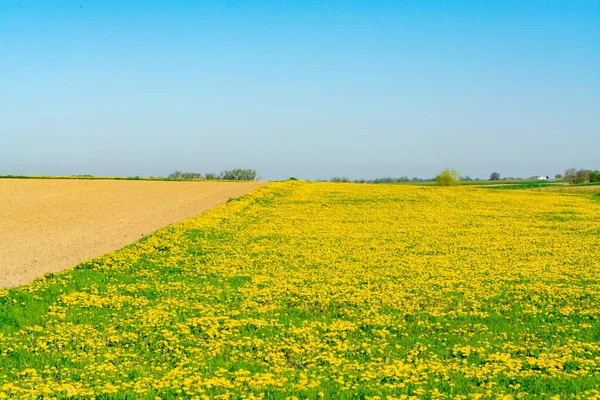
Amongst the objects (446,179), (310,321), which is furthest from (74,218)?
(446,179)

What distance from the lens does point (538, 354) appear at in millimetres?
11961

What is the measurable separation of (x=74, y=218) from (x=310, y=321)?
2636 cm

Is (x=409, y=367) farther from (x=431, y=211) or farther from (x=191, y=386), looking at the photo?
(x=431, y=211)

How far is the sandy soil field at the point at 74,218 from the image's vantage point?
22984mm

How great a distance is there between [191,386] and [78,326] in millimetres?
4785

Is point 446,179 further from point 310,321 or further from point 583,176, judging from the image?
point 310,321

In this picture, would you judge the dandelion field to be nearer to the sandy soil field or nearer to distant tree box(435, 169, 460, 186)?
the sandy soil field

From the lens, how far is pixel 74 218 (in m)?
36.2

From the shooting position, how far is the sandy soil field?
2298 centimetres

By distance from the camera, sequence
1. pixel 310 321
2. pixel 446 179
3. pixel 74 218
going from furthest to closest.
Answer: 1. pixel 446 179
2. pixel 74 218
3. pixel 310 321

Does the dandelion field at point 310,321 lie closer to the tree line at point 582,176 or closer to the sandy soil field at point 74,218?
the sandy soil field at point 74,218

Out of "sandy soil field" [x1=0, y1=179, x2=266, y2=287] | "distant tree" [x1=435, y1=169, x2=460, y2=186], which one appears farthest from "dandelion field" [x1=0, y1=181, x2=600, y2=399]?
"distant tree" [x1=435, y1=169, x2=460, y2=186]

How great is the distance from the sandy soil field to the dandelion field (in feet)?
7.10

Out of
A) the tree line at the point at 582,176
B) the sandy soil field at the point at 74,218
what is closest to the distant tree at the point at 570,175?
the tree line at the point at 582,176
